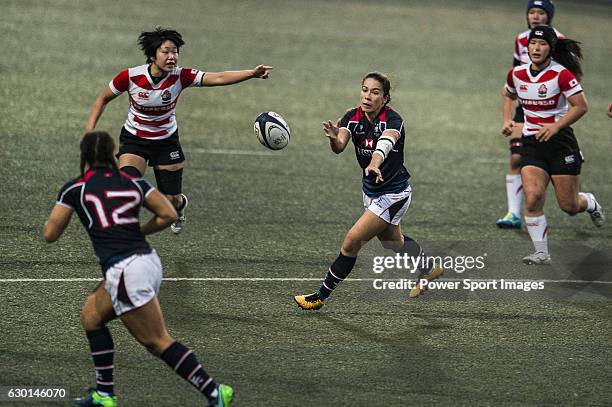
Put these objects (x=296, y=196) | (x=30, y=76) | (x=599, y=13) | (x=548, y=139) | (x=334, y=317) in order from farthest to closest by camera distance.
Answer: (x=599, y=13) → (x=30, y=76) → (x=296, y=196) → (x=548, y=139) → (x=334, y=317)

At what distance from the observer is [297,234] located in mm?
11492

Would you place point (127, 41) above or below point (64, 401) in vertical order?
above

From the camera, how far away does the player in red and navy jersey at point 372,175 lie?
8.71 meters

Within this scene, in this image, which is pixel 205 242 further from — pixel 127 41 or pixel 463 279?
pixel 127 41

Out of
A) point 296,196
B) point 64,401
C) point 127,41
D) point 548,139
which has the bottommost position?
point 64,401

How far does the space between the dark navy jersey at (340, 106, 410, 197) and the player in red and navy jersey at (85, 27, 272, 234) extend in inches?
48.4

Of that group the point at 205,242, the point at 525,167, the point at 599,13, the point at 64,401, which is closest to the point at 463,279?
the point at 525,167

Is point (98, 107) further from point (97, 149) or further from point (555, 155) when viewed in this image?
point (555, 155)

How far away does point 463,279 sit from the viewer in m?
10.3

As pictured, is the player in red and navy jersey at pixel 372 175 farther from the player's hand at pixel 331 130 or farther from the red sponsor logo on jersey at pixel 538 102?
the red sponsor logo on jersey at pixel 538 102

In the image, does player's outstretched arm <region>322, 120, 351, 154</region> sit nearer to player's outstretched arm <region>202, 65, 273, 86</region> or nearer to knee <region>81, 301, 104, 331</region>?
player's outstretched arm <region>202, 65, 273, 86</region>

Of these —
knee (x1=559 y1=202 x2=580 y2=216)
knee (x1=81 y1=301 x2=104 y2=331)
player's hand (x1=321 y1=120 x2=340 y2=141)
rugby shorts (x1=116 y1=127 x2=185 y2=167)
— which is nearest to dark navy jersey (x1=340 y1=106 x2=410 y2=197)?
player's hand (x1=321 y1=120 x2=340 y2=141)

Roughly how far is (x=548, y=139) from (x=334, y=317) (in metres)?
3.03

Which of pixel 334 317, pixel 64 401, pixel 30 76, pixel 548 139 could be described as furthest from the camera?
pixel 30 76
